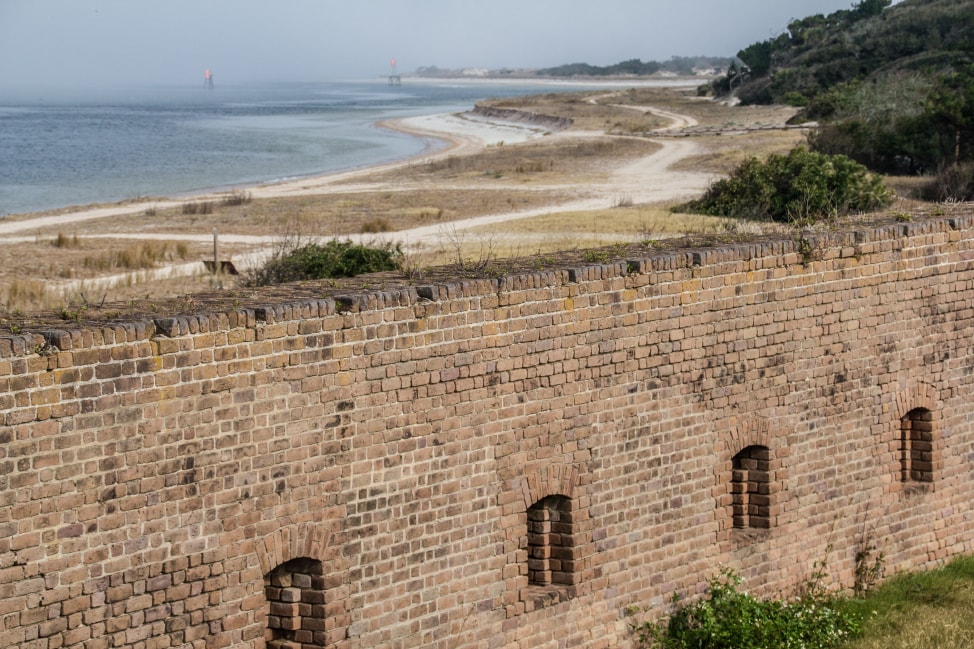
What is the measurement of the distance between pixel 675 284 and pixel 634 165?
4110 centimetres

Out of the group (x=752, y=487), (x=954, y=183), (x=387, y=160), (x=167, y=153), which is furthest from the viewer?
(x=167, y=153)

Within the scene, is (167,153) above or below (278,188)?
above

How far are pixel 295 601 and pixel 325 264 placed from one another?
9.02 meters

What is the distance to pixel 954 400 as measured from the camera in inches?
488

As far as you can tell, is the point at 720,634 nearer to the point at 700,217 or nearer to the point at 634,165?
the point at 700,217

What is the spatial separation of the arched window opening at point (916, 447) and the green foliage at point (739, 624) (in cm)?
Result: 189

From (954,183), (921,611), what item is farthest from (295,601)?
(954,183)

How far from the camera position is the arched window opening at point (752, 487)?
36.1 ft

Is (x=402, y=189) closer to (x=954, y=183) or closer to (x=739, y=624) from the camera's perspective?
(x=954, y=183)

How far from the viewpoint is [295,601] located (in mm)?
8375

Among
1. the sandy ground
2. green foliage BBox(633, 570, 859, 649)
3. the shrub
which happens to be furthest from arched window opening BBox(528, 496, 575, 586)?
the shrub

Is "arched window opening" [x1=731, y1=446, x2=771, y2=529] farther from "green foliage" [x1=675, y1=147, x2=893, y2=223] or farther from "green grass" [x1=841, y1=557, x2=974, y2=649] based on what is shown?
"green foliage" [x1=675, y1=147, x2=893, y2=223]

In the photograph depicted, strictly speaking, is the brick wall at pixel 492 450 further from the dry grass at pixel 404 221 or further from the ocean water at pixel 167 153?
the ocean water at pixel 167 153

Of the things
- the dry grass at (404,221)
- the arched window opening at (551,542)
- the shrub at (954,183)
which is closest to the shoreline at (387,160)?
the dry grass at (404,221)
